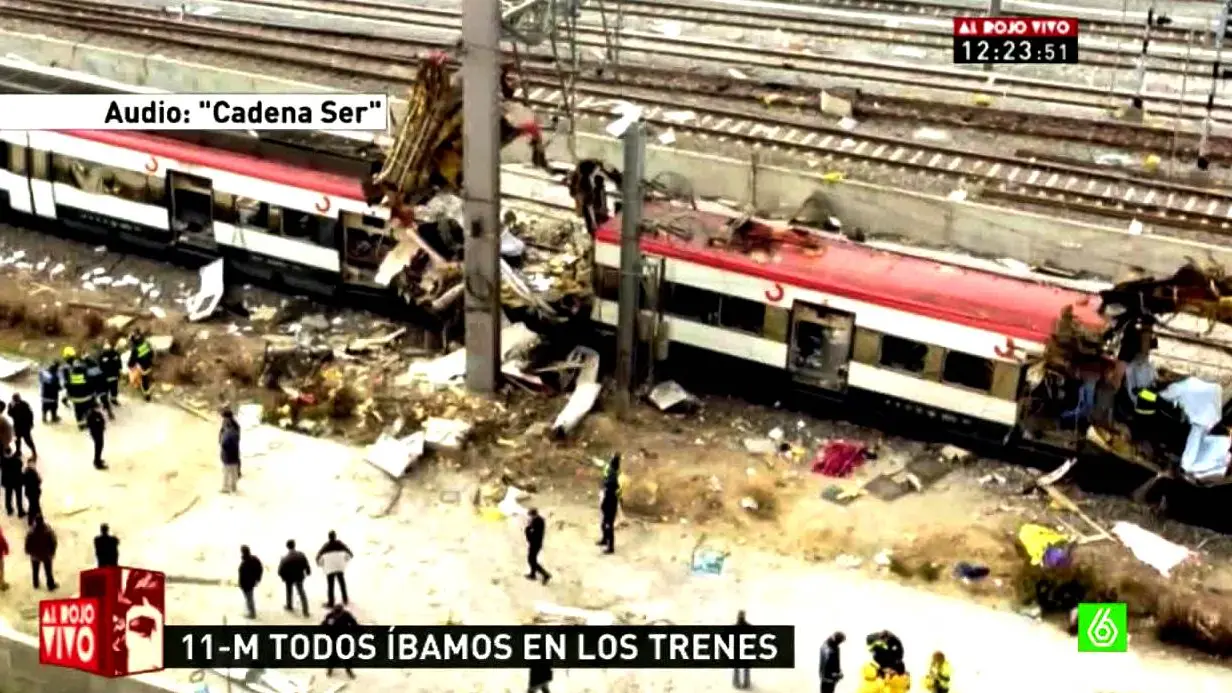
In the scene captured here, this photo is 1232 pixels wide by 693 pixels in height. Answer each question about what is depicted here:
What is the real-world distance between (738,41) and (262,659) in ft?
73.3

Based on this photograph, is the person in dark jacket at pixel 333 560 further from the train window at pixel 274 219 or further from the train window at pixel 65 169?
the train window at pixel 65 169

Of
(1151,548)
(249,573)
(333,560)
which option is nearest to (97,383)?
(249,573)

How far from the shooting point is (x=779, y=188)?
29438 millimetres

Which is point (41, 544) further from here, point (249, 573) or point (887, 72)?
point (887, 72)

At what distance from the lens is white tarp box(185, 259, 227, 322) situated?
27.4 metres

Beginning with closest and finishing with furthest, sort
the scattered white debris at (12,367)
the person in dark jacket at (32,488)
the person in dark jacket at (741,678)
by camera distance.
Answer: the person in dark jacket at (741,678), the person in dark jacket at (32,488), the scattered white debris at (12,367)

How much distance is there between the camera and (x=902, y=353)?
75.8 ft

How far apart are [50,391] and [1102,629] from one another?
14.1 metres

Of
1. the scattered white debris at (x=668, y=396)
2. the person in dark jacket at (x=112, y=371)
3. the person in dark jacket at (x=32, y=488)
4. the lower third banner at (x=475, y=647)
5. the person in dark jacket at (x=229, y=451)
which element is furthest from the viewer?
the scattered white debris at (x=668, y=396)

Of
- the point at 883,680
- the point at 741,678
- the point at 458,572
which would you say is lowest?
the point at 741,678

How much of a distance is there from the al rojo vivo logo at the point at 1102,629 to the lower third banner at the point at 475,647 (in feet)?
11.1

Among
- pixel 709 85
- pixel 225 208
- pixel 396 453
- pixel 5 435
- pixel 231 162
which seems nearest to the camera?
pixel 5 435

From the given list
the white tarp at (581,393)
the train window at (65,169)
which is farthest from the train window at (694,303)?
the train window at (65,169)
